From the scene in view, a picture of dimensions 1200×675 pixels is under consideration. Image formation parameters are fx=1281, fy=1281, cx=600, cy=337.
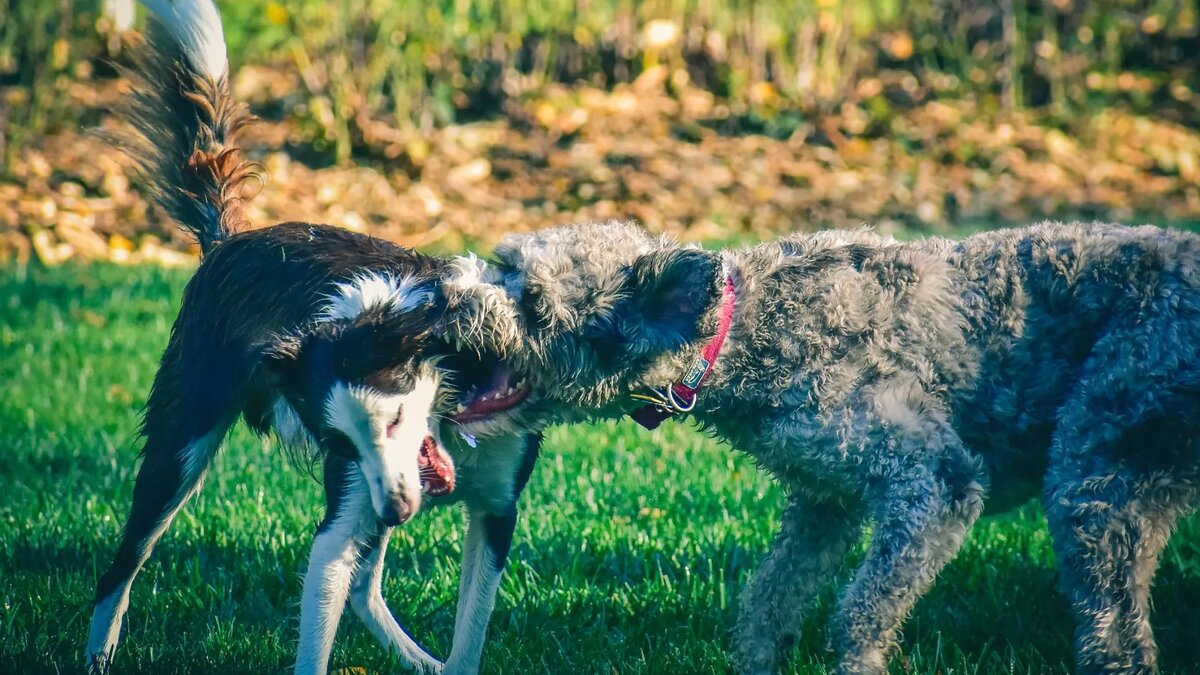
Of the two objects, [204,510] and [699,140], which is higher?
[699,140]

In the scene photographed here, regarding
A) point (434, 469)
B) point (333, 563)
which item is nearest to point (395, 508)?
point (434, 469)

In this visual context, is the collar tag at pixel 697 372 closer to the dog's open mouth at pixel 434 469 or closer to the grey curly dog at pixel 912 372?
the grey curly dog at pixel 912 372

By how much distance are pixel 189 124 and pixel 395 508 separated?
193cm

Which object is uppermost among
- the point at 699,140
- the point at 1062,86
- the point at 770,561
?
the point at 1062,86

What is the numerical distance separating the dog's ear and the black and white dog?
0.40m

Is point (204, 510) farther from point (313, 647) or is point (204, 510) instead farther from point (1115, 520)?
point (1115, 520)

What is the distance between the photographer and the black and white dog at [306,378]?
3543mm

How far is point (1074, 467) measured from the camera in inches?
140

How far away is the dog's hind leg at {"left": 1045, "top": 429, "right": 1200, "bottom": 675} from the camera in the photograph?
11.5ft

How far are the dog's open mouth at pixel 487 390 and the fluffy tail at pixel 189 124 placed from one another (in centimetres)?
142

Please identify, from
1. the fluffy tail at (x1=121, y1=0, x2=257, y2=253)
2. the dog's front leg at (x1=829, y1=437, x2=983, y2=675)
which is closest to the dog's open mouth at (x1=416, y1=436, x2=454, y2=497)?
the dog's front leg at (x1=829, y1=437, x2=983, y2=675)

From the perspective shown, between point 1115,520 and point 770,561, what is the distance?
1073 mm

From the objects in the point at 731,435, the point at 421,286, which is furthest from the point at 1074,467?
the point at 421,286

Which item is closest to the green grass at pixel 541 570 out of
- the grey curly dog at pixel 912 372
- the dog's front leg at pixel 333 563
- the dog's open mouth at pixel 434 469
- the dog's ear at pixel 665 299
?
the dog's front leg at pixel 333 563
